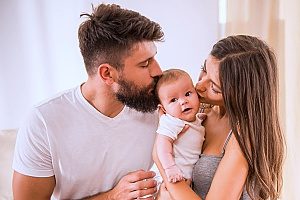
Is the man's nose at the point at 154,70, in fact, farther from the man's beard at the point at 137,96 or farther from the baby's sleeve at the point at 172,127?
the baby's sleeve at the point at 172,127

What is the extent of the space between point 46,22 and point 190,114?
1.61m

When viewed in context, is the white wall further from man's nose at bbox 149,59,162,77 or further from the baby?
the baby

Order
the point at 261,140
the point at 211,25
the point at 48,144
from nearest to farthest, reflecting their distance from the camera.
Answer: the point at 261,140 → the point at 48,144 → the point at 211,25

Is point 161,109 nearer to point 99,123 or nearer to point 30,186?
point 99,123

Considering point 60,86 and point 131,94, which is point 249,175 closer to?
point 131,94

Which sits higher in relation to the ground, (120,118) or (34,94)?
(120,118)

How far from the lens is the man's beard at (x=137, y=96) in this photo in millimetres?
1638

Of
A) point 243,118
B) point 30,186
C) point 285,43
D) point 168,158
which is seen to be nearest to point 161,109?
point 168,158

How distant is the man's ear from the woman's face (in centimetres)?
34

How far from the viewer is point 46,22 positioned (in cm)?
284

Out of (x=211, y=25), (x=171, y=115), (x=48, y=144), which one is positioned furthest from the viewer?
(x=211, y=25)

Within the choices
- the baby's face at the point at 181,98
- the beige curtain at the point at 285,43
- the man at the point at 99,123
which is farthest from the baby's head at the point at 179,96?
the beige curtain at the point at 285,43

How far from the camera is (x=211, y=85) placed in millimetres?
1495

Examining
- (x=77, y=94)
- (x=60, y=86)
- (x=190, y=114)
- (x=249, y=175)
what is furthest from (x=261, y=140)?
(x=60, y=86)
